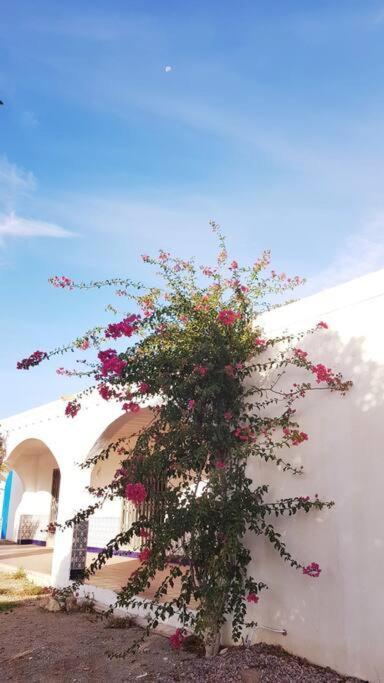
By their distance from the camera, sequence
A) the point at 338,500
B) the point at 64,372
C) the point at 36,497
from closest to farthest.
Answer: the point at 338,500
the point at 64,372
the point at 36,497

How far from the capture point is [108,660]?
5.27 meters

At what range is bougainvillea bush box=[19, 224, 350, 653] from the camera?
4609 mm

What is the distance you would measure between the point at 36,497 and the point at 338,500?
13.5 metres

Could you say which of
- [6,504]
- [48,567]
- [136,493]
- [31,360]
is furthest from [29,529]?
[136,493]

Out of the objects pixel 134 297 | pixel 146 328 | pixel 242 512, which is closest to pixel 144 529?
pixel 242 512

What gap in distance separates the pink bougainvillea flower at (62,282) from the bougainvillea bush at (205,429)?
24 mm

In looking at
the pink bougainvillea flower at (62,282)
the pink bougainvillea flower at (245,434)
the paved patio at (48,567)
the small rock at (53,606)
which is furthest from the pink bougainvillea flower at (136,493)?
the small rock at (53,606)

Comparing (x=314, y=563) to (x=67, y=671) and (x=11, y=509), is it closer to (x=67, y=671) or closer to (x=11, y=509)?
(x=67, y=671)

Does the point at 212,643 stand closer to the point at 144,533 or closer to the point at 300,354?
the point at 144,533

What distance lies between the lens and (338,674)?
13.5 feet

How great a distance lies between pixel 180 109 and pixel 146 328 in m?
3.02

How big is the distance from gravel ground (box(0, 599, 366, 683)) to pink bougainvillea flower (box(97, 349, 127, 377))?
8.80 ft

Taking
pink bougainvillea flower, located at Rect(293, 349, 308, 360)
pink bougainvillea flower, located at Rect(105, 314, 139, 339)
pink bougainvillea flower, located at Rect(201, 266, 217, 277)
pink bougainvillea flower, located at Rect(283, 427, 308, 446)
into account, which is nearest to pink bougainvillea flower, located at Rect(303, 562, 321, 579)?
pink bougainvillea flower, located at Rect(283, 427, 308, 446)

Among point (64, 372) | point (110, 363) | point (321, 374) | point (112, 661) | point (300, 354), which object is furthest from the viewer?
point (64, 372)
